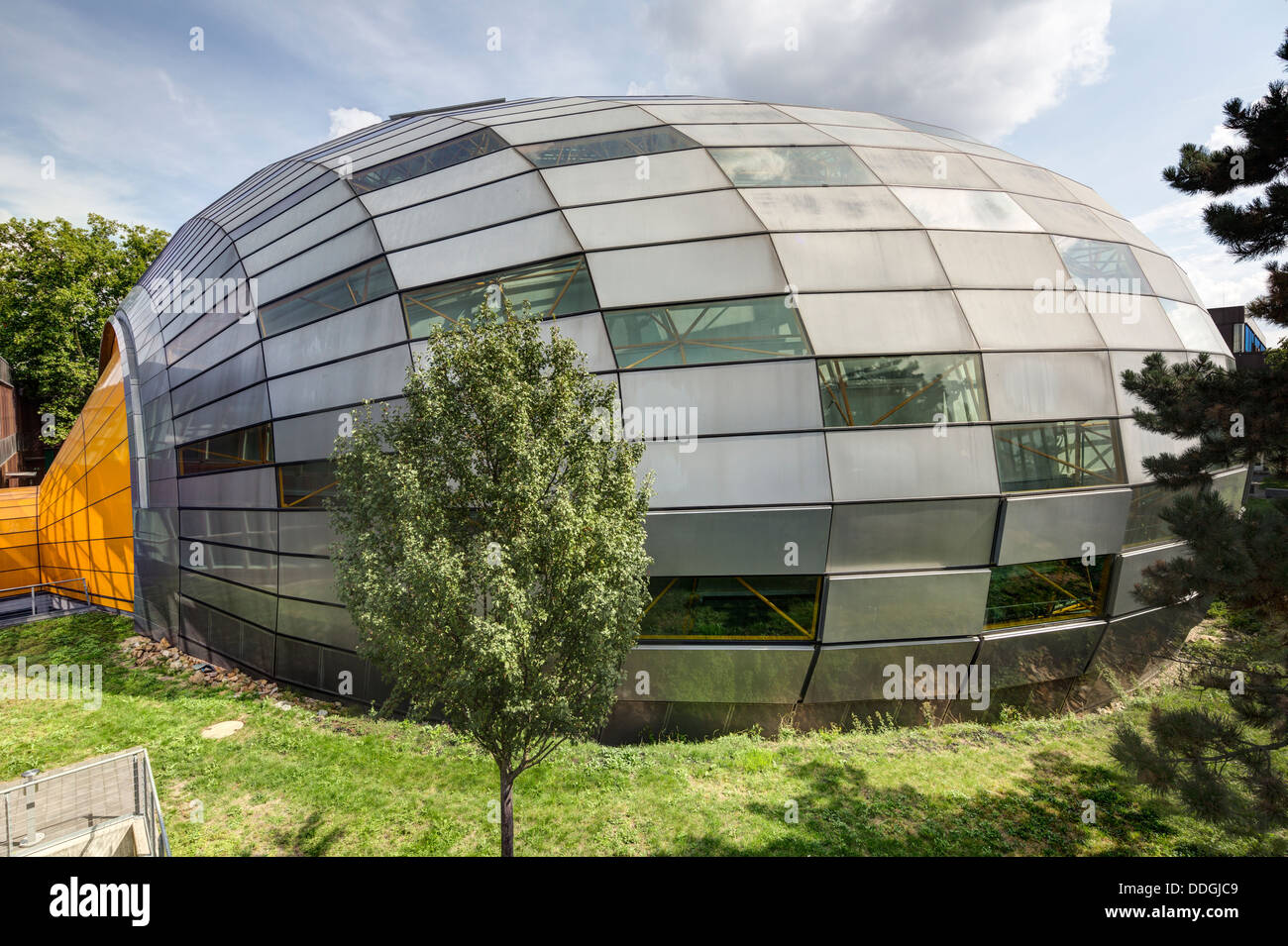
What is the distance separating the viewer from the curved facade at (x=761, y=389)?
898cm

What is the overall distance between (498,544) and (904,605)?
7.46 m

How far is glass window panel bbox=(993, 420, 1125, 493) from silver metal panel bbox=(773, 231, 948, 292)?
11.3 ft

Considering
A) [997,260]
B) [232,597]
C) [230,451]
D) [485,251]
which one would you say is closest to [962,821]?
[997,260]

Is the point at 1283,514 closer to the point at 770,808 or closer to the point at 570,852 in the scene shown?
the point at 770,808

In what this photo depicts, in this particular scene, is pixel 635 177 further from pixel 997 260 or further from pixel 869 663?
pixel 869 663

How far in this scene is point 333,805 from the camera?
773 centimetres

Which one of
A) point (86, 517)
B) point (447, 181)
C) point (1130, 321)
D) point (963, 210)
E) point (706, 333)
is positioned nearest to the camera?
Result: point (706, 333)

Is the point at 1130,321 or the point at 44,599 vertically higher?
the point at 1130,321

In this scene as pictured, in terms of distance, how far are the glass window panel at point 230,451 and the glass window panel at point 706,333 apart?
26.1ft

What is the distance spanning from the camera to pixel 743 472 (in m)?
8.85

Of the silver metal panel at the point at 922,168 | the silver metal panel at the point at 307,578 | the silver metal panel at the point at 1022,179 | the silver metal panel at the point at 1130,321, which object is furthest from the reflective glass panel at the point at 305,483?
the silver metal panel at the point at 1022,179

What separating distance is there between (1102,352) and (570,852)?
13.3 m

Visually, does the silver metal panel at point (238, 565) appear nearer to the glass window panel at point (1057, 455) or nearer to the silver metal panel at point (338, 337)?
the silver metal panel at point (338, 337)
